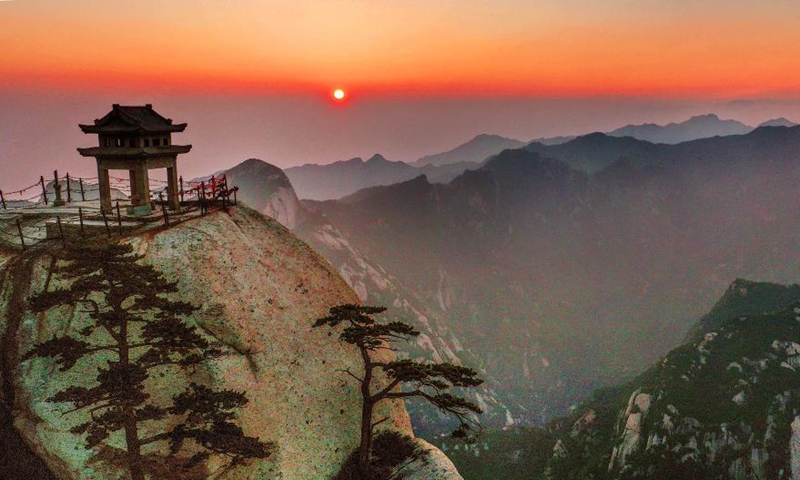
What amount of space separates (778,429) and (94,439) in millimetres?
128983

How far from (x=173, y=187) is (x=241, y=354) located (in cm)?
2225

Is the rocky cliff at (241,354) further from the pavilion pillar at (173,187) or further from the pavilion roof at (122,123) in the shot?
the pavilion roof at (122,123)

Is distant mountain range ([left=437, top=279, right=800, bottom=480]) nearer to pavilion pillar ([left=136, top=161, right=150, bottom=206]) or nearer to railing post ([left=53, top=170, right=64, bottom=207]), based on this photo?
pavilion pillar ([left=136, top=161, right=150, bottom=206])

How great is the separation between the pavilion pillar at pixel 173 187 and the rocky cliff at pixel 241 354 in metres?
8.14

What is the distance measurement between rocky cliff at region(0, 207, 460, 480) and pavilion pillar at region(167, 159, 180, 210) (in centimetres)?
814

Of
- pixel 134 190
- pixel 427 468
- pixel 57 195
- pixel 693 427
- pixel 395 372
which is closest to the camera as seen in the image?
pixel 395 372

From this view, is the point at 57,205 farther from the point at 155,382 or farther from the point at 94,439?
the point at 94,439

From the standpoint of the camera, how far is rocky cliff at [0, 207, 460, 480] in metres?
29.0

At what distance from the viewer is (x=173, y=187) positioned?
4681 centimetres

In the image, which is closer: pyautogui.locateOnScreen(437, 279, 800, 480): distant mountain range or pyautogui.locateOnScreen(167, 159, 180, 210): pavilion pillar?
pyautogui.locateOnScreen(167, 159, 180, 210): pavilion pillar

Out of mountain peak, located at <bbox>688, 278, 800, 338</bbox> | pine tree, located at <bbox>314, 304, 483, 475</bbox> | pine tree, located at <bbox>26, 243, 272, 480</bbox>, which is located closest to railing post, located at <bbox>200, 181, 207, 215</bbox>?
pine tree, located at <bbox>26, 243, 272, 480</bbox>

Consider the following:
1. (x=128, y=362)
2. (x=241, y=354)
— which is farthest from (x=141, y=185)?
(x=128, y=362)

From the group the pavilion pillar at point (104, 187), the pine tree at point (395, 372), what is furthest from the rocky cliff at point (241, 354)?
the pavilion pillar at point (104, 187)

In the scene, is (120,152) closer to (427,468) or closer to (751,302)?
(427,468)
